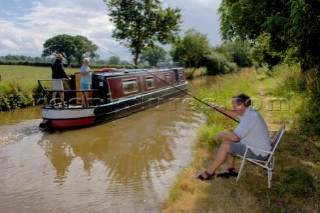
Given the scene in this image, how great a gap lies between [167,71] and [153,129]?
7.78m

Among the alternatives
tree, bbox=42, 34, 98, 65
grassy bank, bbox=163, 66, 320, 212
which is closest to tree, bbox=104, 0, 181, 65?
grassy bank, bbox=163, 66, 320, 212

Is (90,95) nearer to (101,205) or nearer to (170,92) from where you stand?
(101,205)

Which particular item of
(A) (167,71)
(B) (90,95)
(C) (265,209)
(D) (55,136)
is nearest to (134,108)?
(B) (90,95)

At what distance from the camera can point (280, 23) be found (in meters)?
5.30

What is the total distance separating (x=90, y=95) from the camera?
9.97 m

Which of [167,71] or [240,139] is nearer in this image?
[240,139]

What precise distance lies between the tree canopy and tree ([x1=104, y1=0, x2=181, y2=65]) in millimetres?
15619

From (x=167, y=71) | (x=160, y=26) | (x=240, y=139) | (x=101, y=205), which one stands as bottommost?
(x=101, y=205)

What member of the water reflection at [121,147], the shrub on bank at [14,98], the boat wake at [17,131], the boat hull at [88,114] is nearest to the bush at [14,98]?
the shrub on bank at [14,98]

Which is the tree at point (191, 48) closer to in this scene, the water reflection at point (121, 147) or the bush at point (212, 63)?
the bush at point (212, 63)

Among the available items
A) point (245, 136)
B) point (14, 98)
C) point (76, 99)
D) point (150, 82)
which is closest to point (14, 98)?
point (14, 98)

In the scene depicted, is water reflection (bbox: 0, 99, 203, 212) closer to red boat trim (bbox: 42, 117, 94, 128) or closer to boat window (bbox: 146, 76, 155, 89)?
red boat trim (bbox: 42, 117, 94, 128)

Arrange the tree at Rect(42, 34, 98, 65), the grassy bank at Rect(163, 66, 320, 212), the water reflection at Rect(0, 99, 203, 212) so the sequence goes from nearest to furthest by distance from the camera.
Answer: the grassy bank at Rect(163, 66, 320, 212)
the water reflection at Rect(0, 99, 203, 212)
the tree at Rect(42, 34, 98, 65)

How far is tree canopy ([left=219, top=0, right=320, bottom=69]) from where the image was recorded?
4.23 metres
